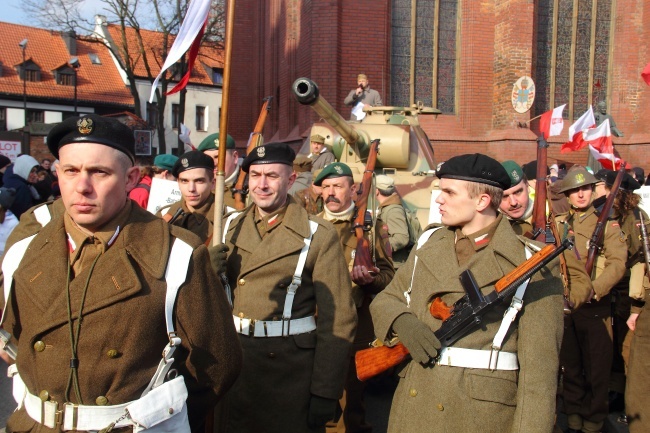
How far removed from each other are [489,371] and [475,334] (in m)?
0.16

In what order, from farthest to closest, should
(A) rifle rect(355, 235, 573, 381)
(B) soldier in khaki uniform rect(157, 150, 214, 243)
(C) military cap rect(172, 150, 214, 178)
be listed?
(C) military cap rect(172, 150, 214, 178), (B) soldier in khaki uniform rect(157, 150, 214, 243), (A) rifle rect(355, 235, 573, 381)

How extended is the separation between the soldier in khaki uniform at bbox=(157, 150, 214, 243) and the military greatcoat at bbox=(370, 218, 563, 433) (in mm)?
1981

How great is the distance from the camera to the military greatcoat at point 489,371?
2.76 metres

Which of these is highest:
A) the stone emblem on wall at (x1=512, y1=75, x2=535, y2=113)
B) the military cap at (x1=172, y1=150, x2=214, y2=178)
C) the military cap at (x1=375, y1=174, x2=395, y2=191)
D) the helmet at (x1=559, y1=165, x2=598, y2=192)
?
the stone emblem on wall at (x1=512, y1=75, x2=535, y2=113)

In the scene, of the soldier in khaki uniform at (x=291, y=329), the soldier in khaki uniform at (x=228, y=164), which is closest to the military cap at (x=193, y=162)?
the soldier in khaki uniform at (x=228, y=164)

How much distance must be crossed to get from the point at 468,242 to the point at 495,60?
15610 millimetres

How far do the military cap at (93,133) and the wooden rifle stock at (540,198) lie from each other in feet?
10.7

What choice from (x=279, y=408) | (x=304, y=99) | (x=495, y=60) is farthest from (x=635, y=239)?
(x=495, y=60)

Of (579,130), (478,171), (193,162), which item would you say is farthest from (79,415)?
(579,130)

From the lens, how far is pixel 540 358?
109 inches

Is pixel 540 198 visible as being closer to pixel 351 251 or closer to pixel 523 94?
pixel 351 251

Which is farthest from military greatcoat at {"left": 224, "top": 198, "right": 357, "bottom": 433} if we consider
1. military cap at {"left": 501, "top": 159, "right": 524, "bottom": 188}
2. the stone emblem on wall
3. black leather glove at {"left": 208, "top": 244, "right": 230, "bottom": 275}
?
the stone emblem on wall

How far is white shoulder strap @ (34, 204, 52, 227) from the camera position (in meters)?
3.40

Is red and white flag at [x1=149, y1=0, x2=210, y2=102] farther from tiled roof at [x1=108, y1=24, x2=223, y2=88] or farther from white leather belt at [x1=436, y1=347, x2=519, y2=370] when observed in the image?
tiled roof at [x1=108, y1=24, x2=223, y2=88]
